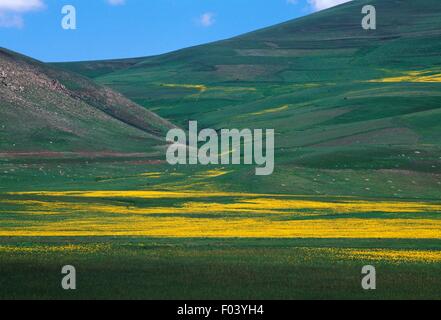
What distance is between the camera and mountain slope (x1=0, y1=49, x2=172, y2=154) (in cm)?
13826

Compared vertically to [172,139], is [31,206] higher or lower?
lower

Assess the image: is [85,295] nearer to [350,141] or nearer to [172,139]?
[350,141]

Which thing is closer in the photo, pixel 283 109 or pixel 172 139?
pixel 172 139

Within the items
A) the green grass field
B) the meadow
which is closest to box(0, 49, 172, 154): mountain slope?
the green grass field

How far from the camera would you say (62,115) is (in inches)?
5950

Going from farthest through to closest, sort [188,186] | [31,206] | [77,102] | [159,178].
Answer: [77,102], [159,178], [188,186], [31,206]

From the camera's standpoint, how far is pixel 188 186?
317 feet

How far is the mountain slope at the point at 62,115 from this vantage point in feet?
454

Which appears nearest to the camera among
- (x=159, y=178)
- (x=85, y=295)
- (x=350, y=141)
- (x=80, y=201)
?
(x=85, y=295)

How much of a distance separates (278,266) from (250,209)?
106ft

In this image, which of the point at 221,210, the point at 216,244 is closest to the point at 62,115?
the point at 221,210

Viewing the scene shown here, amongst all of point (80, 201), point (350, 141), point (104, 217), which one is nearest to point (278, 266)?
point (104, 217)

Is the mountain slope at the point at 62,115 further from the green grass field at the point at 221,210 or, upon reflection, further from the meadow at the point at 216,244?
the meadow at the point at 216,244

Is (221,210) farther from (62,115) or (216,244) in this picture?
(62,115)
